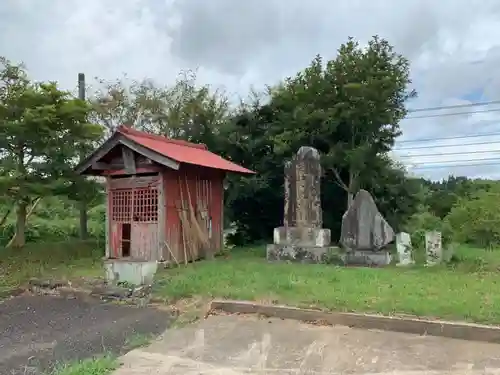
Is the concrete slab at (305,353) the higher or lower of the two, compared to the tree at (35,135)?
lower

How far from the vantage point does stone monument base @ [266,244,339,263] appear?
11406 millimetres

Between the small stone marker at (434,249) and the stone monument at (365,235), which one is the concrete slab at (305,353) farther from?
the small stone marker at (434,249)

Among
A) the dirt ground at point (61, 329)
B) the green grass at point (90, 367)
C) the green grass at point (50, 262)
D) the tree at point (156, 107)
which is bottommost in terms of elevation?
the dirt ground at point (61, 329)

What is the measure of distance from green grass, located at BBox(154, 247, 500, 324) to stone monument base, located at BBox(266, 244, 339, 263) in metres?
0.84

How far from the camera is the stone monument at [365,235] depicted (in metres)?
11.0

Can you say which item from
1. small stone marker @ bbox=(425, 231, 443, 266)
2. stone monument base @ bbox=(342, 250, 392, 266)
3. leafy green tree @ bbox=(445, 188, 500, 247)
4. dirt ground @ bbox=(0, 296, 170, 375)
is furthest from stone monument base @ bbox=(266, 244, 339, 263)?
leafy green tree @ bbox=(445, 188, 500, 247)

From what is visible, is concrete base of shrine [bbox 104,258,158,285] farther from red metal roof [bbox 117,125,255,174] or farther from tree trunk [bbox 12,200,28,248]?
tree trunk [bbox 12,200,28,248]

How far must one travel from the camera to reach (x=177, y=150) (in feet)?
41.0

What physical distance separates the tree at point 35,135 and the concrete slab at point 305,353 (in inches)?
265

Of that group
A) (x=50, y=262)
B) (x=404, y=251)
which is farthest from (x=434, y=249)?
(x=50, y=262)

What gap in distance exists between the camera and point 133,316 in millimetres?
→ 7594

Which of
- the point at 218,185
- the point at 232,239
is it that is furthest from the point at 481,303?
the point at 232,239

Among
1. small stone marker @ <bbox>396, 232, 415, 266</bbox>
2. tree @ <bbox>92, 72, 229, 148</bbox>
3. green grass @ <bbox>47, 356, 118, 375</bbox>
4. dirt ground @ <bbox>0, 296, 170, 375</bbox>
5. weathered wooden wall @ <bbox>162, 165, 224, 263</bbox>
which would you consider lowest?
dirt ground @ <bbox>0, 296, 170, 375</bbox>

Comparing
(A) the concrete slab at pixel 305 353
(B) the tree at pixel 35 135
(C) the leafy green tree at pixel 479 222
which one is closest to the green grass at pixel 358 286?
(A) the concrete slab at pixel 305 353
